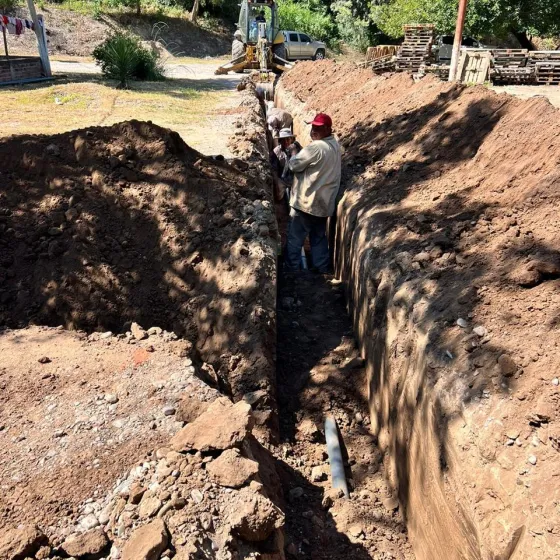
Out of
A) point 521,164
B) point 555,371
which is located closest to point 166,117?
point 521,164

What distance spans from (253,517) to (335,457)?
148 centimetres

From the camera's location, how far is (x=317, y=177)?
6.50 metres

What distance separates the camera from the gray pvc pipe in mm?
3627

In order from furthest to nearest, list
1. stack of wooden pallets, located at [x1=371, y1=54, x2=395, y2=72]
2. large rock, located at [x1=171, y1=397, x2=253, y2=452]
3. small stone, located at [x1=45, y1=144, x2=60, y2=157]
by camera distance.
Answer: stack of wooden pallets, located at [x1=371, y1=54, x2=395, y2=72] → small stone, located at [x1=45, y1=144, x2=60, y2=157] → large rock, located at [x1=171, y1=397, x2=253, y2=452]

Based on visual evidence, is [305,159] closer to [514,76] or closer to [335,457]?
[335,457]

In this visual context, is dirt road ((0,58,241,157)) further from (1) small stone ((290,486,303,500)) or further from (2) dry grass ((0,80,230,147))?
(1) small stone ((290,486,303,500))

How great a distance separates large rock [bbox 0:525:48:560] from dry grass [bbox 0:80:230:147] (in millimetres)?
8364

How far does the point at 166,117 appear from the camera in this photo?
12.5 metres

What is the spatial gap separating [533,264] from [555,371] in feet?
3.12

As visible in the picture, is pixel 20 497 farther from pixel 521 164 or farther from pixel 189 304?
pixel 521 164

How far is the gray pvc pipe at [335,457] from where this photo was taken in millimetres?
3627

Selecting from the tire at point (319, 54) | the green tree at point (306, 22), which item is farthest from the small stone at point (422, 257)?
the green tree at point (306, 22)

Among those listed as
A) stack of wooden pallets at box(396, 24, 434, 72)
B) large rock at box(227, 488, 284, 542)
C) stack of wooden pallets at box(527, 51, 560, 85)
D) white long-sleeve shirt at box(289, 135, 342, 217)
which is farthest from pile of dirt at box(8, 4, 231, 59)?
large rock at box(227, 488, 284, 542)

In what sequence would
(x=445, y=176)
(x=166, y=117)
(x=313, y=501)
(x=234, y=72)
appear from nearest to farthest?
(x=313, y=501) < (x=445, y=176) < (x=166, y=117) < (x=234, y=72)
